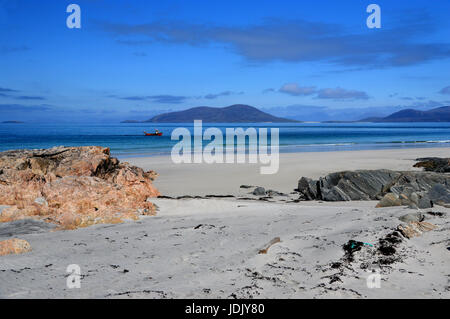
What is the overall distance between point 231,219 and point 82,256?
8.53 feet

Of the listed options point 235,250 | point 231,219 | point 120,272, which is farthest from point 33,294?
point 231,219

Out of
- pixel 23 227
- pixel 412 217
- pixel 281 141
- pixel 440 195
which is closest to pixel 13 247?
pixel 23 227

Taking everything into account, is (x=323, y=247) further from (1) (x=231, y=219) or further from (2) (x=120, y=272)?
(2) (x=120, y=272)

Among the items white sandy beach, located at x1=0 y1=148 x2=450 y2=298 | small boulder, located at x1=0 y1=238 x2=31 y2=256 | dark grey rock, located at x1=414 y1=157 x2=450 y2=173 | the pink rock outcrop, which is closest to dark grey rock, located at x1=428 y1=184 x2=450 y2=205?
white sandy beach, located at x1=0 y1=148 x2=450 y2=298

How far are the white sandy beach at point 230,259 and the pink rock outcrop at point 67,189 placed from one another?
490 mm

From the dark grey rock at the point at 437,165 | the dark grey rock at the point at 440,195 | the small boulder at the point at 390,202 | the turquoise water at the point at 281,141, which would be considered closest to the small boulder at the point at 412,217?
the small boulder at the point at 390,202

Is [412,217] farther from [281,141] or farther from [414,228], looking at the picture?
[281,141]

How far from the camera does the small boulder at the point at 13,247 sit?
13.5 feet

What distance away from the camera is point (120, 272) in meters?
3.56

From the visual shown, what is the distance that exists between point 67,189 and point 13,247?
198 cm

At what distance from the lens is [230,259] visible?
390 cm

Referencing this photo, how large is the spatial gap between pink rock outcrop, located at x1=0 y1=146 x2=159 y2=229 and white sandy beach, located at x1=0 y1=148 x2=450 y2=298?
1.61ft

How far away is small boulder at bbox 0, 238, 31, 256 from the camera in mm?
4113

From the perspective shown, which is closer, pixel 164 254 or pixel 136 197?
pixel 164 254
